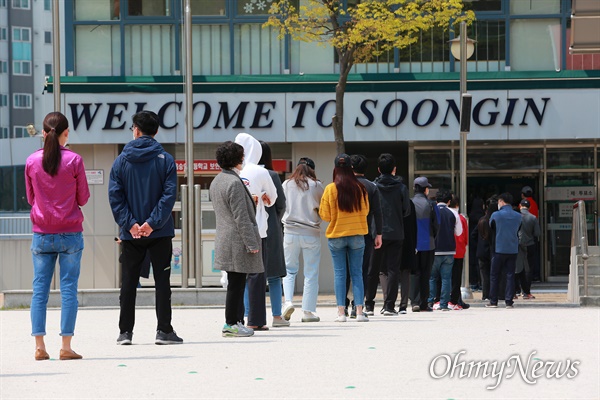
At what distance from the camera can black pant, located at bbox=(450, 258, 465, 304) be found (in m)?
17.5

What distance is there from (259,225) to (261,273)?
0.44 m

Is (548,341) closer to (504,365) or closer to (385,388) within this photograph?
(504,365)

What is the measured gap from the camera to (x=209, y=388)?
26.0ft

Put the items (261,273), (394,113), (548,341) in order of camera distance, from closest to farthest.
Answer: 1. (548,341)
2. (261,273)
3. (394,113)

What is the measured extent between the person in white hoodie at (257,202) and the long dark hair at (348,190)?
4.00ft

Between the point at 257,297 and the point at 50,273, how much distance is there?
285 centimetres

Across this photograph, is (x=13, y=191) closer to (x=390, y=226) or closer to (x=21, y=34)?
(x=390, y=226)

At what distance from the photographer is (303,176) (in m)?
13.5

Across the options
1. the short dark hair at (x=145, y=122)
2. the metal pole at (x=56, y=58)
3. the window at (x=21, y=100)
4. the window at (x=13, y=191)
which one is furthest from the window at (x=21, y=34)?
the short dark hair at (x=145, y=122)

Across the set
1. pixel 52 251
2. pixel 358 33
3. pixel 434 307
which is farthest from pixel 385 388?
pixel 358 33

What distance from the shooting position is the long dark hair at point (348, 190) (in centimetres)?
1336

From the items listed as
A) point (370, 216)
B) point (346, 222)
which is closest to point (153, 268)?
point (346, 222)

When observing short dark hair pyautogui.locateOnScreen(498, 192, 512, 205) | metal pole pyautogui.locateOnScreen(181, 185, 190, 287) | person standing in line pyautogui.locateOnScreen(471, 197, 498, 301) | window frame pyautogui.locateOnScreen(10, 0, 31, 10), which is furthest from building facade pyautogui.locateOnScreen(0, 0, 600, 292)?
window frame pyautogui.locateOnScreen(10, 0, 31, 10)

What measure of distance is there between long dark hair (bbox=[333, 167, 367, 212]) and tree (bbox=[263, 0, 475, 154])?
7.48 m
